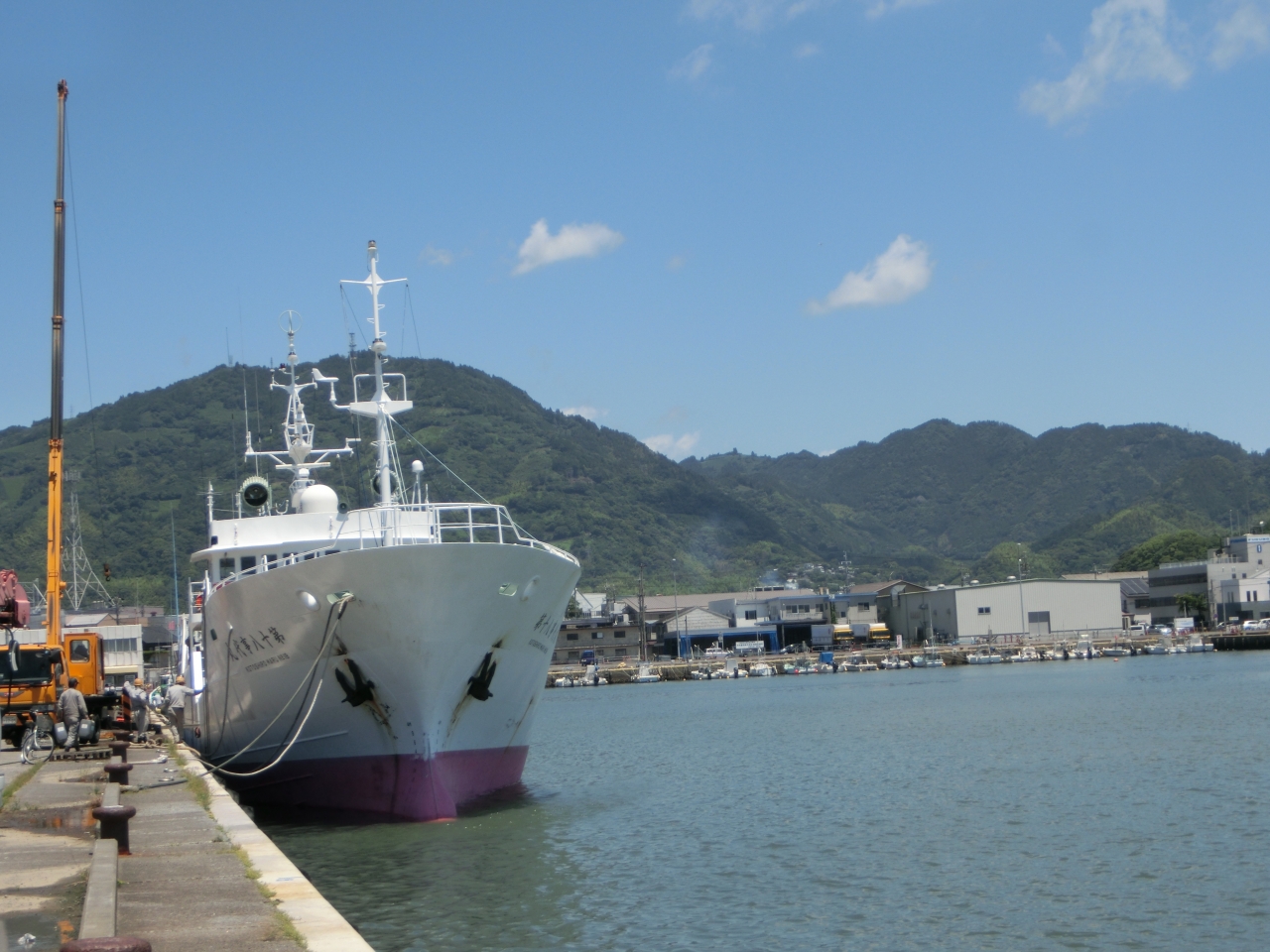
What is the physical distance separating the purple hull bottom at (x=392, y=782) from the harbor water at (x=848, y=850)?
0.34 metres

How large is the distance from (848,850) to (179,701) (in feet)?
53.8

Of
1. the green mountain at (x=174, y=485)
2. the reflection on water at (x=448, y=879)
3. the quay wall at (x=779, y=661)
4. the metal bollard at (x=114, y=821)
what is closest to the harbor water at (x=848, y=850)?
the reflection on water at (x=448, y=879)

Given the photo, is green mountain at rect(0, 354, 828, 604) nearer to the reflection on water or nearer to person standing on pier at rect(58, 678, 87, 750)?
person standing on pier at rect(58, 678, 87, 750)

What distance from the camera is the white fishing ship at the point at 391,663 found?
1845cm

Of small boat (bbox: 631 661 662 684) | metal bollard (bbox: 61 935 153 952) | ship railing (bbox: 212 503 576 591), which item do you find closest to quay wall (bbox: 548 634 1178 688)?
small boat (bbox: 631 661 662 684)

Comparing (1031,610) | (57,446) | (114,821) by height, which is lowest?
(114,821)

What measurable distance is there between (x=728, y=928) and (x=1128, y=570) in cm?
16771

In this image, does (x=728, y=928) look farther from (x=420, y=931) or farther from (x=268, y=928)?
(x=268, y=928)

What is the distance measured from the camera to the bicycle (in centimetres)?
2114

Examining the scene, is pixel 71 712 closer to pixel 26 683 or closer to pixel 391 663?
pixel 26 683

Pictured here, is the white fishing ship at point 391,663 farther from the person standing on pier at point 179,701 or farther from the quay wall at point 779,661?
the quay wall at point 779,661

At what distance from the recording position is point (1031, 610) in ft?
349

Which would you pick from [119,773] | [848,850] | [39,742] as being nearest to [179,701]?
[39,742]

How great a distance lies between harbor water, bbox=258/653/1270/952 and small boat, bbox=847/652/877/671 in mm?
62640
